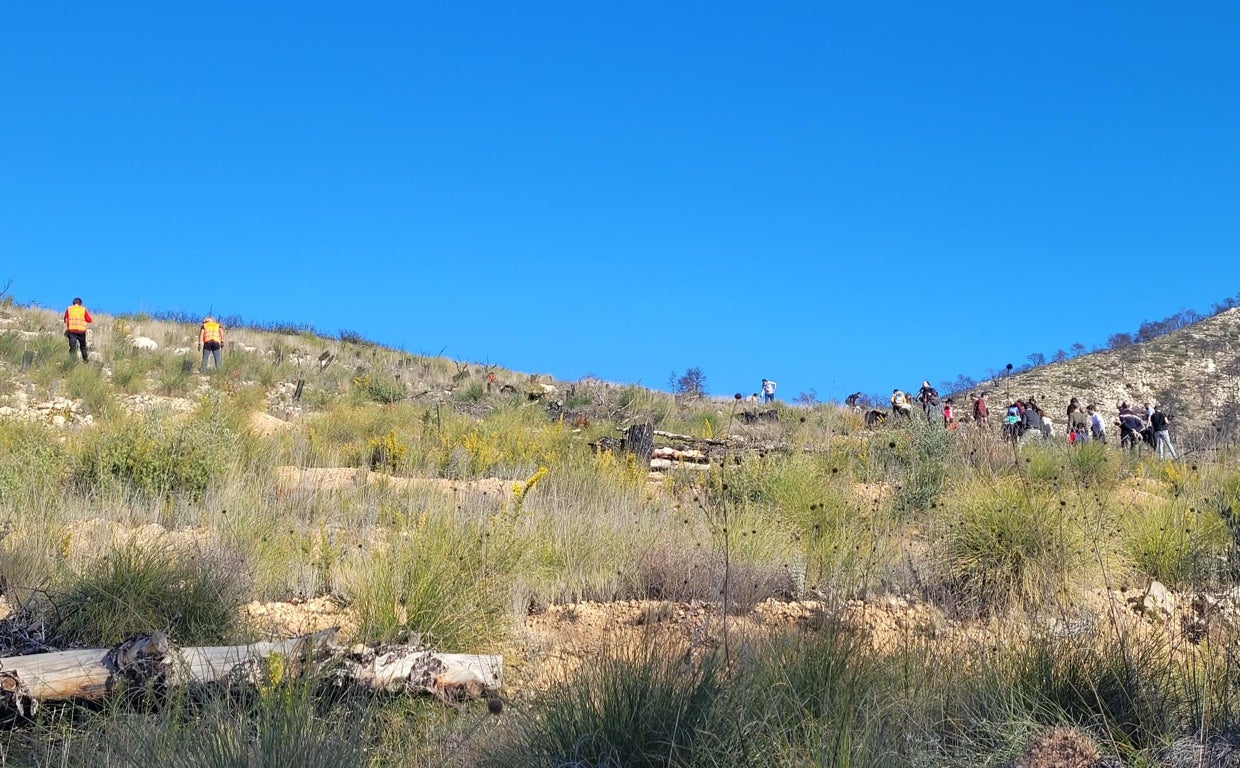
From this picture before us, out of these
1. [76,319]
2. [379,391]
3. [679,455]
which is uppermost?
[76,319]

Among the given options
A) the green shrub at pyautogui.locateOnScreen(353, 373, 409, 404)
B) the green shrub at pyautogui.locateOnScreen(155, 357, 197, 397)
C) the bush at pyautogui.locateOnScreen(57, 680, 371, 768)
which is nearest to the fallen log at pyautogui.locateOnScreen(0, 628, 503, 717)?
the bush at pyautogui.locateOnScreen(57, 680, 371, 768)

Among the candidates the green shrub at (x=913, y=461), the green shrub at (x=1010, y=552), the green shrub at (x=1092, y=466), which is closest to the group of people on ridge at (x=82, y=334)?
the green shrub at (x=913, y=461)

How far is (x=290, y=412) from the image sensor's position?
1955 centimetres

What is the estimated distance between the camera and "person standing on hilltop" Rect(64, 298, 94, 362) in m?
22.1

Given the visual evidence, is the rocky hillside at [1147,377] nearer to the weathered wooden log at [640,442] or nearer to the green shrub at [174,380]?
the weathered wooden log at [640,442]

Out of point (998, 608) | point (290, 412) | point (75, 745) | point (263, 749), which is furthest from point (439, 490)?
point (290, 412)

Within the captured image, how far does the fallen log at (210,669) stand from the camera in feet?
14.7

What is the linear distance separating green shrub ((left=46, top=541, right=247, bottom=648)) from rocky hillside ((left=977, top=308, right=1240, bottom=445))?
113 feet

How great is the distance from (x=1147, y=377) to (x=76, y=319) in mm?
38044

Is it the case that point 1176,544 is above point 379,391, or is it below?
below

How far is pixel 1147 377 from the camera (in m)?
41.3

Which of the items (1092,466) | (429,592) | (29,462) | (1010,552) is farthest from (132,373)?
(1010,552)

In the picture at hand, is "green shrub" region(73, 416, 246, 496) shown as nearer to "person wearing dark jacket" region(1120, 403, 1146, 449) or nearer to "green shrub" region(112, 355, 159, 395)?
"green shrub" region(112, 355, 159, 395)

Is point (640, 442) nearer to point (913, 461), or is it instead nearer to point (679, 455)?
point (679, 455)
